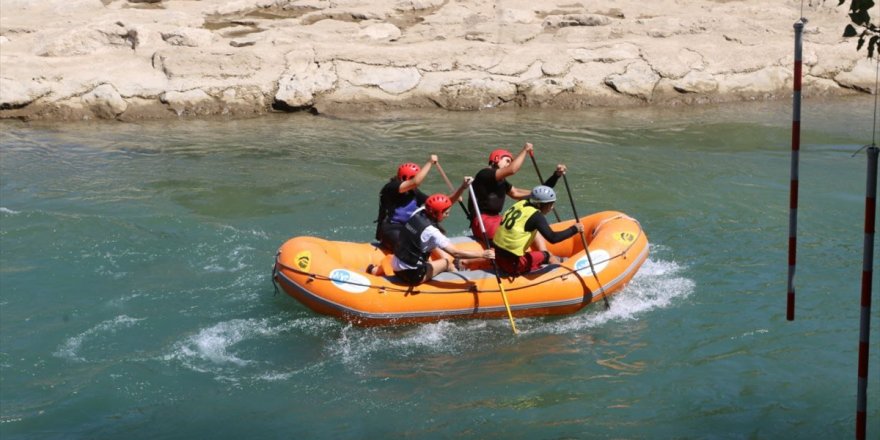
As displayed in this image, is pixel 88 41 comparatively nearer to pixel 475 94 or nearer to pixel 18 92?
pixel 18 92

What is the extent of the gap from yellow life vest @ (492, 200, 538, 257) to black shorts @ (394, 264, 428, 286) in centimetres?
81

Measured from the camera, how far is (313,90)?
57.5 feet

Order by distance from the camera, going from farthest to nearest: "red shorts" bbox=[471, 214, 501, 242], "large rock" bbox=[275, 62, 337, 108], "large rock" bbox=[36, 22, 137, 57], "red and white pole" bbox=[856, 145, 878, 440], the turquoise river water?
"large rock" bbox=[36, 22, 137, 57] < "large rock" bbox=[275, 62, 337, 108] < "red shorts" bbox=[471, 214, 501, 242] < the turquoise river water < "red and white pole" bbox=[856, 145, 878, 440]

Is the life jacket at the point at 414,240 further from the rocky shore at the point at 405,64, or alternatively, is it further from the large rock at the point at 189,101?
the large rock at the point at 189,101

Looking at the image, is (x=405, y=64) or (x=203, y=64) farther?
(x=405, y=64)

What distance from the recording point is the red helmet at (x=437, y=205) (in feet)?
28.3

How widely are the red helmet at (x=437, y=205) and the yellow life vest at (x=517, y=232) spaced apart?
0.71 m

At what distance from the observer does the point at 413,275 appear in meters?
8.88

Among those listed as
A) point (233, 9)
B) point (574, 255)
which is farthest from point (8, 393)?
point (233, 9)

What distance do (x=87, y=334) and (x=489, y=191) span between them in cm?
415

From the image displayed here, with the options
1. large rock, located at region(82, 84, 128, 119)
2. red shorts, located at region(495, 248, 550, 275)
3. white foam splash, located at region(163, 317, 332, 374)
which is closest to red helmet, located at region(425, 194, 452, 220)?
red shorts, located at region(495, 248, 550, 275)

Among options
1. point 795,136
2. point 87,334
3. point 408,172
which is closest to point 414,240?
point 408,172

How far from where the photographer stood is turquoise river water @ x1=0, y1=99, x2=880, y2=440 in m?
7.56

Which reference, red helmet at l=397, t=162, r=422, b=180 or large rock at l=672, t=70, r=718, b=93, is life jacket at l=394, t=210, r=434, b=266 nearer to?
red helmet at l=397, t=162, r=422, b=180
